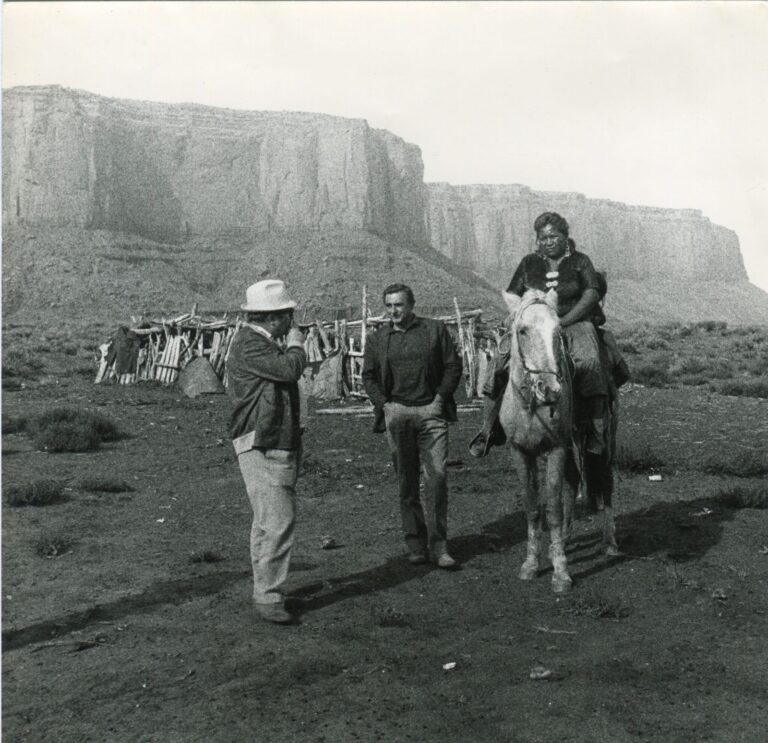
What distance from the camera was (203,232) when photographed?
8694cm

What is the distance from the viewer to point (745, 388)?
19766 millimetres

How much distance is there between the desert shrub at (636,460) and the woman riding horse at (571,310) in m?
3.63

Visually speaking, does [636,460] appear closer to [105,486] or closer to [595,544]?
[595,544]

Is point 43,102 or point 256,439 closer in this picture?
point 256,439

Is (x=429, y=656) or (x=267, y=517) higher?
(x=267, y=517)

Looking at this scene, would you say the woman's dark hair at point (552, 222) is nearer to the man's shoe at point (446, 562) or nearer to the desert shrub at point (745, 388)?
the man's shoe at point (446, 562)

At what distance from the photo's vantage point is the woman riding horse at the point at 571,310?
5973 millimetres

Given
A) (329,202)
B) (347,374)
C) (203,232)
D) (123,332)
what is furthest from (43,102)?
(347,374)

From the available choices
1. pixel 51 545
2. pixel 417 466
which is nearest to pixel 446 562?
pixel 417 466

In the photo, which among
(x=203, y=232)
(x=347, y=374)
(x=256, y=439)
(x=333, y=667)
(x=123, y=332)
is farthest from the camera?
(x=203, y=232)

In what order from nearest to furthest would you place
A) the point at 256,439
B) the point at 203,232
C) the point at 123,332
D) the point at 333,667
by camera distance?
the point at 333,667
the point at 256,439
the point at 123,332
the point at 203,232

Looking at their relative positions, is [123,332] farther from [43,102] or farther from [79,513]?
[43,102]

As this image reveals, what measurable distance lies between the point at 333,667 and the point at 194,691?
68 centimetres

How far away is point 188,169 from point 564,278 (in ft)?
305
